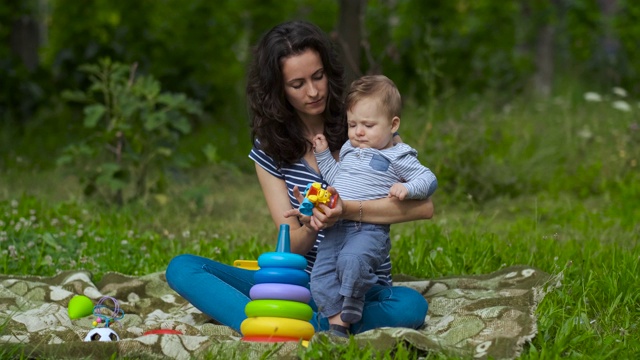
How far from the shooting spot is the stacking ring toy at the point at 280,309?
11.5 ft

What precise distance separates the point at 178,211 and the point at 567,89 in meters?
7.05

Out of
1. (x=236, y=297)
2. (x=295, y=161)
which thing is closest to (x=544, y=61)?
(x=295, y=161)

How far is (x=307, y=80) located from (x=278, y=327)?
42.3 inches

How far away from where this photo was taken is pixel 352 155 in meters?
3.80

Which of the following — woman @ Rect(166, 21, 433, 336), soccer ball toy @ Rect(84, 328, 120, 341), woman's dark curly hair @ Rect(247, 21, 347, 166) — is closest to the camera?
soccer ball toy @ Rect(84, 328, 120, 341)

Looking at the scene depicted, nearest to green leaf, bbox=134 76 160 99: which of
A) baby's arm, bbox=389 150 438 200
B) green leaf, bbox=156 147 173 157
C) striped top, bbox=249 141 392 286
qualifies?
green leaf, bbox=156 147 173 157

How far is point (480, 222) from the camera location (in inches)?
250

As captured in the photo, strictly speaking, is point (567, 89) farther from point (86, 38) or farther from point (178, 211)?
point (178, 211)

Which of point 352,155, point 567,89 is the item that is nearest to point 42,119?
point 567,89

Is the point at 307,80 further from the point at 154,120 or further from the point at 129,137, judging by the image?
the point at 129,137

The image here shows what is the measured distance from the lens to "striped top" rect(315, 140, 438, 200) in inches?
148

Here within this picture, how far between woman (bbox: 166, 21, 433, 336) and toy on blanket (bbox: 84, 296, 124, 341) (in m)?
0.30

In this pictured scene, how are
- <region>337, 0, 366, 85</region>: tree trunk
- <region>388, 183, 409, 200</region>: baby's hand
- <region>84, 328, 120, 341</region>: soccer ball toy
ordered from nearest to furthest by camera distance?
<region>388, 183, 409, 200</region>: baby's hand → <region>84, 328, 120, 341</region>: soccer ball toy → <region>337, 0, 366, 85</region>: tree trunk

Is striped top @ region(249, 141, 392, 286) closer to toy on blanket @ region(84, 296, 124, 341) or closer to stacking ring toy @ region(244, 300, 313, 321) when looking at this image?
stacking ring toy @ region(244, 300, 313, 321)
